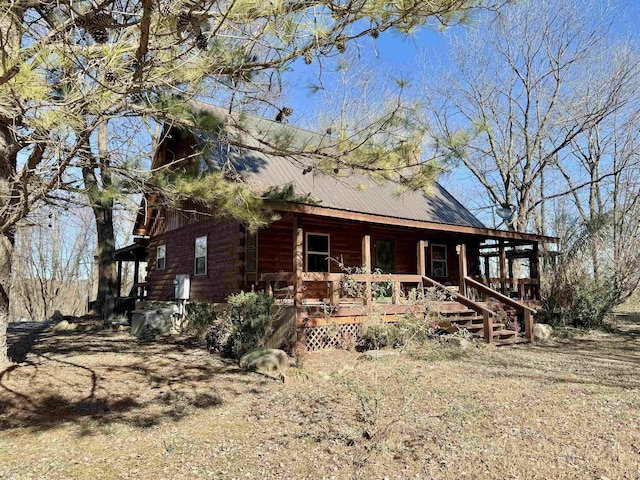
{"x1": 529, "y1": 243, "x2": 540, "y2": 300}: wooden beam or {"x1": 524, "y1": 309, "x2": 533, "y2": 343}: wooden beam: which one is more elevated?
{"x1": 529, "y1": 243, "x2": 540, "y2": 300}: wooden beam

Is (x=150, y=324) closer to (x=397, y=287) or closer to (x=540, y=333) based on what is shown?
(x=397, y=287)

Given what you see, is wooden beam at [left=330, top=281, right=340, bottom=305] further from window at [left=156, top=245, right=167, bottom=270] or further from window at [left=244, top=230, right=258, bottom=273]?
window at [left=156, top=245, right=167, bottom=270]

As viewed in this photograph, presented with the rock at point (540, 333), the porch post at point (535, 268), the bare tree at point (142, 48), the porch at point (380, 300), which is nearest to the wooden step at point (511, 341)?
the porch at point (380, 300)

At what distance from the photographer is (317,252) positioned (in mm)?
13727

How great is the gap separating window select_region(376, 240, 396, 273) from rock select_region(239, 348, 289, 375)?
7746 millimetres

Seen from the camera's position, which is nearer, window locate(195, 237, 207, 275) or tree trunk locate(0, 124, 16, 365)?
tree trunk locate(0, 124, 16, 365)

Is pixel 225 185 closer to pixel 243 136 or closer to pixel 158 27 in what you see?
pixel 243 136

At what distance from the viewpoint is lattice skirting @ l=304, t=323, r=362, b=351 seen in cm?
992

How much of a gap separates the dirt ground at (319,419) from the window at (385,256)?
21.8ft

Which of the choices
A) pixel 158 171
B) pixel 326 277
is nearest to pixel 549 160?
pixel 326 277

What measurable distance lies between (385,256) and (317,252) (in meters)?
3.03

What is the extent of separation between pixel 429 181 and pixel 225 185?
10.9 ft

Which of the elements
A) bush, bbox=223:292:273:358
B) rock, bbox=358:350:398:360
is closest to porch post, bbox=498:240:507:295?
rock, bbox=358:350:398:360

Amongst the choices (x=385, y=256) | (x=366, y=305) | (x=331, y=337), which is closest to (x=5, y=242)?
(x=331, y=337)
